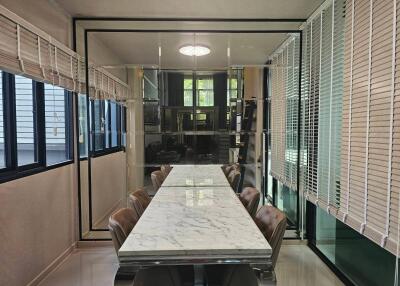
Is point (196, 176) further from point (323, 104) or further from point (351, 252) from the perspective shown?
point (351, 252)

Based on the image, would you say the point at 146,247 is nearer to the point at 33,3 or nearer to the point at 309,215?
the point at 33,3

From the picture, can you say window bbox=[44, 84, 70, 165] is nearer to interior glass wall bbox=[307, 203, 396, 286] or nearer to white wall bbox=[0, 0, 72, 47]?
white wall bbox=[0, 0, 72, 47]

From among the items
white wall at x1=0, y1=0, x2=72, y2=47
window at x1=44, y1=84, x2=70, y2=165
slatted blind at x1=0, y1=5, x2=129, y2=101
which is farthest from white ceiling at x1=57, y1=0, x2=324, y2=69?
window at x1=44, y1=84, x2=70, y2=165

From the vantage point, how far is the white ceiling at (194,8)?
2900 millimetres

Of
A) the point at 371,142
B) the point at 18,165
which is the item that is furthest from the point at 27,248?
the point at 371,142

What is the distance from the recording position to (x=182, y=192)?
2404 millimetres

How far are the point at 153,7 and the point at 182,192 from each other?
190 centimetres

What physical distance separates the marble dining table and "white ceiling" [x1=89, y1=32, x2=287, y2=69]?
2.00 m

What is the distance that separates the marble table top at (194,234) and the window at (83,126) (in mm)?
1833

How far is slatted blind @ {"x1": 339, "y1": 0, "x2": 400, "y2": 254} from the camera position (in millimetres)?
1764

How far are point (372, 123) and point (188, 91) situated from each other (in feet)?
6.62

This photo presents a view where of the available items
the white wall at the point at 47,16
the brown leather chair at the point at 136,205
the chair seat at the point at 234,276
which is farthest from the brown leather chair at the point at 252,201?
the white wall at the point at 47,16

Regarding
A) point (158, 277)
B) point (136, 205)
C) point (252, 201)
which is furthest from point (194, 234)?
point (252, 201)

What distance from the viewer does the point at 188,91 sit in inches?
137
